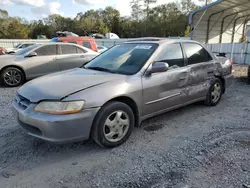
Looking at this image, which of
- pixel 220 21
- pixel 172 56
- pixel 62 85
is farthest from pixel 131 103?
pixel 220 21

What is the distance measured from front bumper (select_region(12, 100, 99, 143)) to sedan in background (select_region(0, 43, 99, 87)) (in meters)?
4.75

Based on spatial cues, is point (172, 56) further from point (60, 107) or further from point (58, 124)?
point (58, 124)

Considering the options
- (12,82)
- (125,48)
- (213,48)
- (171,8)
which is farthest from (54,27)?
(125,48)

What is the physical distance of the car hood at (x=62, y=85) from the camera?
2.73 meters

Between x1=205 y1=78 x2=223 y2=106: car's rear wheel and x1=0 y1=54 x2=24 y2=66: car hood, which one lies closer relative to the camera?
x1=205 y1=78 x2=223 y2=106: car's rear wheel

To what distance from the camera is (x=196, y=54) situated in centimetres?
436

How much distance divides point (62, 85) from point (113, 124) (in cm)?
89

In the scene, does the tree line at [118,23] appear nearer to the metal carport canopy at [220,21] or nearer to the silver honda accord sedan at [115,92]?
the metal carport canopy at [220,21]

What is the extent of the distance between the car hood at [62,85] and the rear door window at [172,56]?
36.3 inches

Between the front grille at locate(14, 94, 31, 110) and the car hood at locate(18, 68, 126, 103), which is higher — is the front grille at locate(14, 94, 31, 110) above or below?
below

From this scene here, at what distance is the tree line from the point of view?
1668 inches

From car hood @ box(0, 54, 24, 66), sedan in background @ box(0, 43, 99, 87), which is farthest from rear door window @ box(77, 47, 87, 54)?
car hood @ box(0, 54, 24, 66)

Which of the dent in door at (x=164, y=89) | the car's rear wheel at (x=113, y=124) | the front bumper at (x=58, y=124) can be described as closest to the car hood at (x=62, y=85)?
the front bumper at (x=58, y=124)

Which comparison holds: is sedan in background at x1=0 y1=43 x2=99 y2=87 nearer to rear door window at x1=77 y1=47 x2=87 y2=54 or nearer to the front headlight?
rear door window at x1=77 y1=47 x2=87 y2=54
